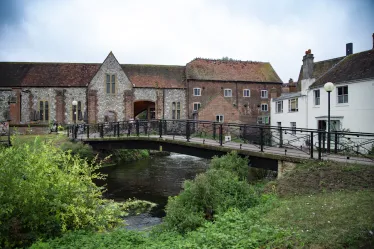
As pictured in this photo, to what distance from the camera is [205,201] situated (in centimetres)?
934

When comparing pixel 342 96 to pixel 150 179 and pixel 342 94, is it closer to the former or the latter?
pixel 342 94

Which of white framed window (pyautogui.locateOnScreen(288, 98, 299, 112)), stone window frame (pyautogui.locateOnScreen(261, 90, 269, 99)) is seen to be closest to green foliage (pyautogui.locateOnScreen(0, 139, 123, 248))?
white framed window (pyautogui.locateOnScreen(288, 98, 299, 112))

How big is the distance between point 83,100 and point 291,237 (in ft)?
126

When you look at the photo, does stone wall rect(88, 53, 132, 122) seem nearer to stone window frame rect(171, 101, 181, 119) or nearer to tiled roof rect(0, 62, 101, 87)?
tiled roof rect(0, 62, 101, 87)

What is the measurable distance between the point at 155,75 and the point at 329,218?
38.7m

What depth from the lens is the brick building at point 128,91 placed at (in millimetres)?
39625

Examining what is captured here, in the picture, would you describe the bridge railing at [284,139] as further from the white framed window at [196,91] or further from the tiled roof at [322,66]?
the white framed window at [196,91]

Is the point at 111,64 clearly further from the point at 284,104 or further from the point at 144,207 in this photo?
the point at 144,207

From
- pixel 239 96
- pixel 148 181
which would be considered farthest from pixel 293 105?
pixel 148 181

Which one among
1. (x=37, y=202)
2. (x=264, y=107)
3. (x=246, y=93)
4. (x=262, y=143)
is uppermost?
(x=246, y=93)

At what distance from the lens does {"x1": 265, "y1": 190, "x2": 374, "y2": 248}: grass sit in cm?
559

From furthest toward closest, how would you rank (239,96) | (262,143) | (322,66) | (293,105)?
1. (239,96)
2. (322,66)
3. (293,105)
4. (262,143)

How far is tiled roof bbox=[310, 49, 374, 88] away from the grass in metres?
17.1

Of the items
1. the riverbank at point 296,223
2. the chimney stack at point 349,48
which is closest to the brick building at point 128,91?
the chimney stack at point 349,48
